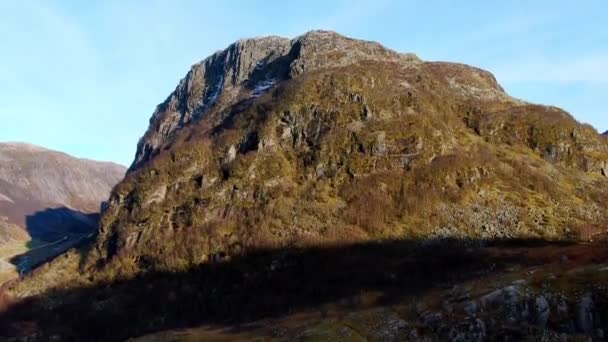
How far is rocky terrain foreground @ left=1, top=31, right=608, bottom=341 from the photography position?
4055 inches

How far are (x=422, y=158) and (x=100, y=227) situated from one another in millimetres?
97013

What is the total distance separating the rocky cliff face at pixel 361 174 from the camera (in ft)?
418

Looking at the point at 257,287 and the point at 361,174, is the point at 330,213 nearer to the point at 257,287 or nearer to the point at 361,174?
the point at 361,174

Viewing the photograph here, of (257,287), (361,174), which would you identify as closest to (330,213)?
(361,174)

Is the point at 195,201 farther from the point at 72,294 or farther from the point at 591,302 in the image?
the point at 591,302

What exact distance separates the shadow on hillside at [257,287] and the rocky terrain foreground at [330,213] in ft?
1.48

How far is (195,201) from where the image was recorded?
491 feet

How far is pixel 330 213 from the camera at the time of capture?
133 meters

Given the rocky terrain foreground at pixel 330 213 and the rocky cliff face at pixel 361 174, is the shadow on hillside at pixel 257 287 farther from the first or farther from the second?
the rocky cliff face at pixel 361 174

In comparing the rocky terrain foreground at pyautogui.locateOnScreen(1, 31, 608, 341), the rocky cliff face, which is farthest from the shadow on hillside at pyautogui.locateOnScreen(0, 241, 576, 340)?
the rocky cliff face

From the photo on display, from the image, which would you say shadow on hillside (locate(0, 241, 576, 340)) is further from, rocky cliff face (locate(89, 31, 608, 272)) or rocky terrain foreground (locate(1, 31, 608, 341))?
rocky cliff face (locate(89, 31, 608, 272))

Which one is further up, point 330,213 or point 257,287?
point 330,213

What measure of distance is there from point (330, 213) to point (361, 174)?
15750mm

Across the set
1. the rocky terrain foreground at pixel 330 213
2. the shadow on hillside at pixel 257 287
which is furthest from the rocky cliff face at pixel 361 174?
the shadow on hillside at pixel 257 287
